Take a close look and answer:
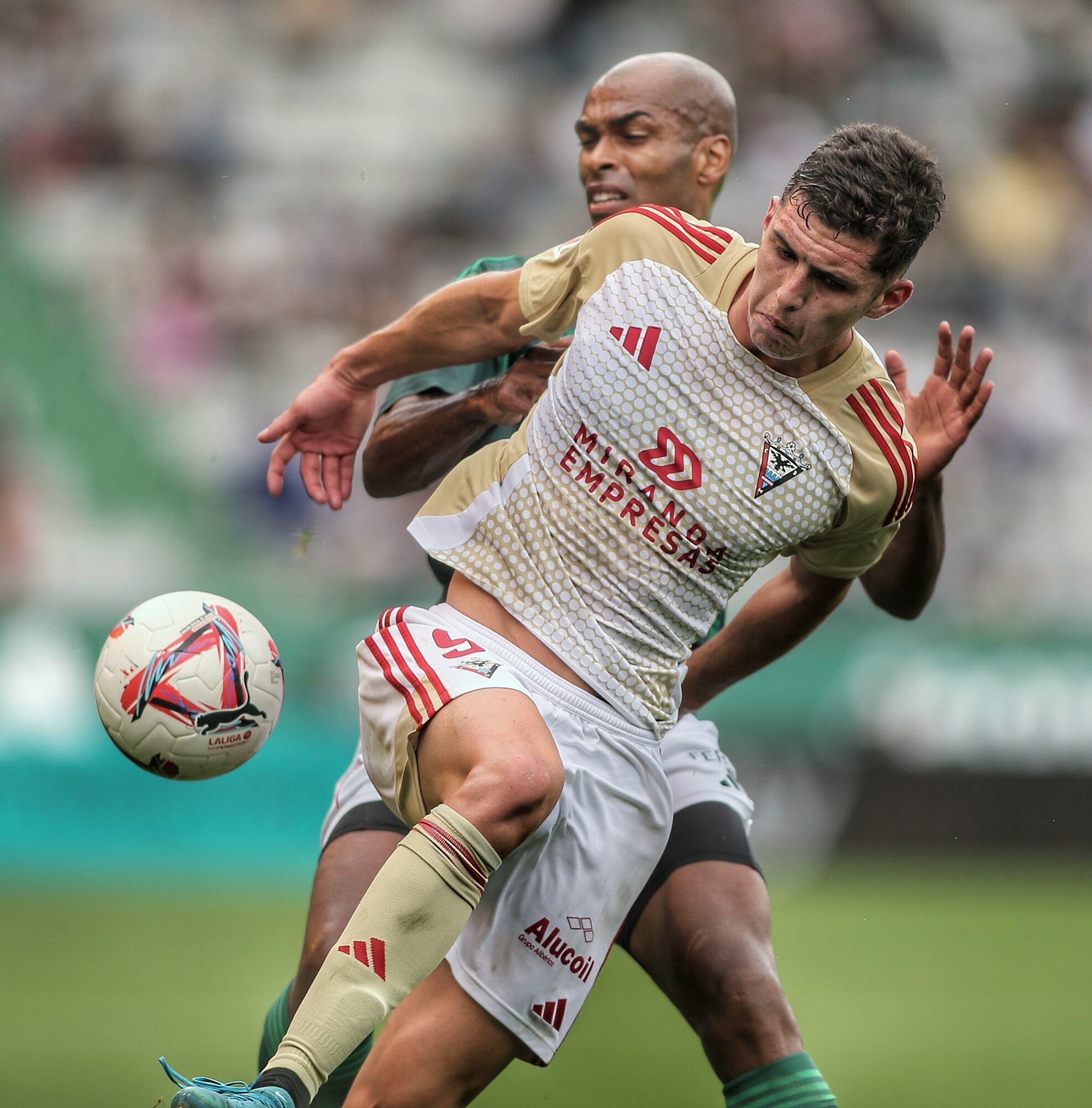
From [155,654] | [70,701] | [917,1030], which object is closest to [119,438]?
[70,701]

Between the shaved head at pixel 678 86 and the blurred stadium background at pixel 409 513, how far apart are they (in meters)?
3.09

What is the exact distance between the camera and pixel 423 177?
38.7 ft

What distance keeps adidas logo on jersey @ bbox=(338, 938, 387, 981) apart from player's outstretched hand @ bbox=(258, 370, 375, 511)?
1378 mm

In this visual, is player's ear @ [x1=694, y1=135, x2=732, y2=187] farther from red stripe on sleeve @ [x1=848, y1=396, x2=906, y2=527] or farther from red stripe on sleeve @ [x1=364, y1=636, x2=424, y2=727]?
red stripe on sleeve @ [x1=364, y1=636, x2=424, y2=727]

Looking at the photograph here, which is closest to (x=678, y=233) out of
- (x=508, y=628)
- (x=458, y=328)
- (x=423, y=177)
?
(x=458, y=328)

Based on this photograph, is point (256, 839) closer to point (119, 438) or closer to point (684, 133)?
point (119, 438)

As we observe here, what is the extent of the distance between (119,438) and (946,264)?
5.80m

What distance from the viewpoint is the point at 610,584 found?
3.49 metres

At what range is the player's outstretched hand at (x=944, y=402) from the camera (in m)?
4.21

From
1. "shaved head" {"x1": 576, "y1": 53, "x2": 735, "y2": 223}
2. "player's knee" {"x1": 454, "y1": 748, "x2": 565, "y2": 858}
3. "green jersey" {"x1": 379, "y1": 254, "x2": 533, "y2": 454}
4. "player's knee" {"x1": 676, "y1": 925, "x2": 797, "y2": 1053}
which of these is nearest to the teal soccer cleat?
"player's knee" {"x1": 454, "y1": 748, "x2": 565, "y2": 858}

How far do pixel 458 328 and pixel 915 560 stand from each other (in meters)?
1.52

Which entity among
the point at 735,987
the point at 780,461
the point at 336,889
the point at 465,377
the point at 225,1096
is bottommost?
the point at 225,1096

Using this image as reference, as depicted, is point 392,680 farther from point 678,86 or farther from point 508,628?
point 678,86

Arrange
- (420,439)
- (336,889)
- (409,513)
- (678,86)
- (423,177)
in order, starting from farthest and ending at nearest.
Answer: (423,177) → (409,513) → (678,86) → (420,439) → (336,889)
